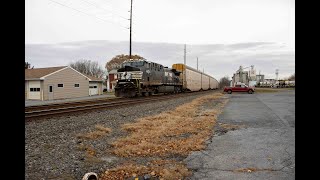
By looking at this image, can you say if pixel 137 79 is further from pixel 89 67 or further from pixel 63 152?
pixel 89 67

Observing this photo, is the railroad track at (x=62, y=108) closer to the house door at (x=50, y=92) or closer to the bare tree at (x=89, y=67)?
the house door at (x=50, y=92)

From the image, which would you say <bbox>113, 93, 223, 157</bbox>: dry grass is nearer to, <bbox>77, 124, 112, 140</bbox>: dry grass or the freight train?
<bbox>77, 124, 112, 140</bbox>: dry grass

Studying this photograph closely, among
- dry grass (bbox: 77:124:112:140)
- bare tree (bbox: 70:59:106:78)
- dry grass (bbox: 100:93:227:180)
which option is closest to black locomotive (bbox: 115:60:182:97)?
dry grass (bbox: 100:93:227:180)

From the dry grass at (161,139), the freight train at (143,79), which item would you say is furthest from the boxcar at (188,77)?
the dry grass at (161,139)

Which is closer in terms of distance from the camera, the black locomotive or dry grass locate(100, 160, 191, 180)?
dry grass locate(100, 160, 191, 180)

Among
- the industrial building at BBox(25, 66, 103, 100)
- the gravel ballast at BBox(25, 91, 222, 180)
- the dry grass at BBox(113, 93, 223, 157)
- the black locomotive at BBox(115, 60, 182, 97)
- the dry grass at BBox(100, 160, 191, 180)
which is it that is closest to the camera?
the dry grass at BBox(100, 160, 191, 180)

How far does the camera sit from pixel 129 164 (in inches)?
211

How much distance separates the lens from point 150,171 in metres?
4.95

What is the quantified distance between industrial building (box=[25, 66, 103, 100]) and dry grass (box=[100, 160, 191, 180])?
119 ft

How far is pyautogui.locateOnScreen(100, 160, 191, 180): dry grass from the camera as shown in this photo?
466 centimetres

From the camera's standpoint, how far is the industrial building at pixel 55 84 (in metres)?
38.3

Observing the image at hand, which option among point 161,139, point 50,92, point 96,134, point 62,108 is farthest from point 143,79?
point 50,92
